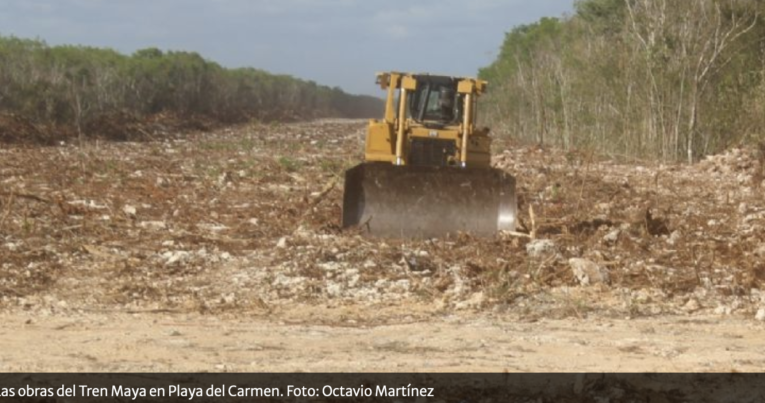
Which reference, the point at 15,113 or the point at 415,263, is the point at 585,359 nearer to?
the point at 415,263

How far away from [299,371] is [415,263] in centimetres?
378

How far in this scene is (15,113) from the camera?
26406mm

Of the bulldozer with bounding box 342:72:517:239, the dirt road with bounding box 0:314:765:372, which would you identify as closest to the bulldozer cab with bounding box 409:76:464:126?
the bulldozer with bounding box 342:72:517:239

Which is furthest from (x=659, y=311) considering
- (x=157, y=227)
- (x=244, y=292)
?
(x=157, y=227)

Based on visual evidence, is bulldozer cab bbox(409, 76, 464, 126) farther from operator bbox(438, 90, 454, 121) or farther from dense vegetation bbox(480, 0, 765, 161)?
dense vegetation bbox(480, 0, 765, 161)

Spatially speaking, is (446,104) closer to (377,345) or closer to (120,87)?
(377,345)

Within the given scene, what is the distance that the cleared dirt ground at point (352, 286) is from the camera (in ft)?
20.3

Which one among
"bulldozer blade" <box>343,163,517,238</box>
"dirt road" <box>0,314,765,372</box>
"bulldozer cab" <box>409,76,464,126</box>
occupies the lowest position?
"dirt road" <box>0,314,765,372</box>
